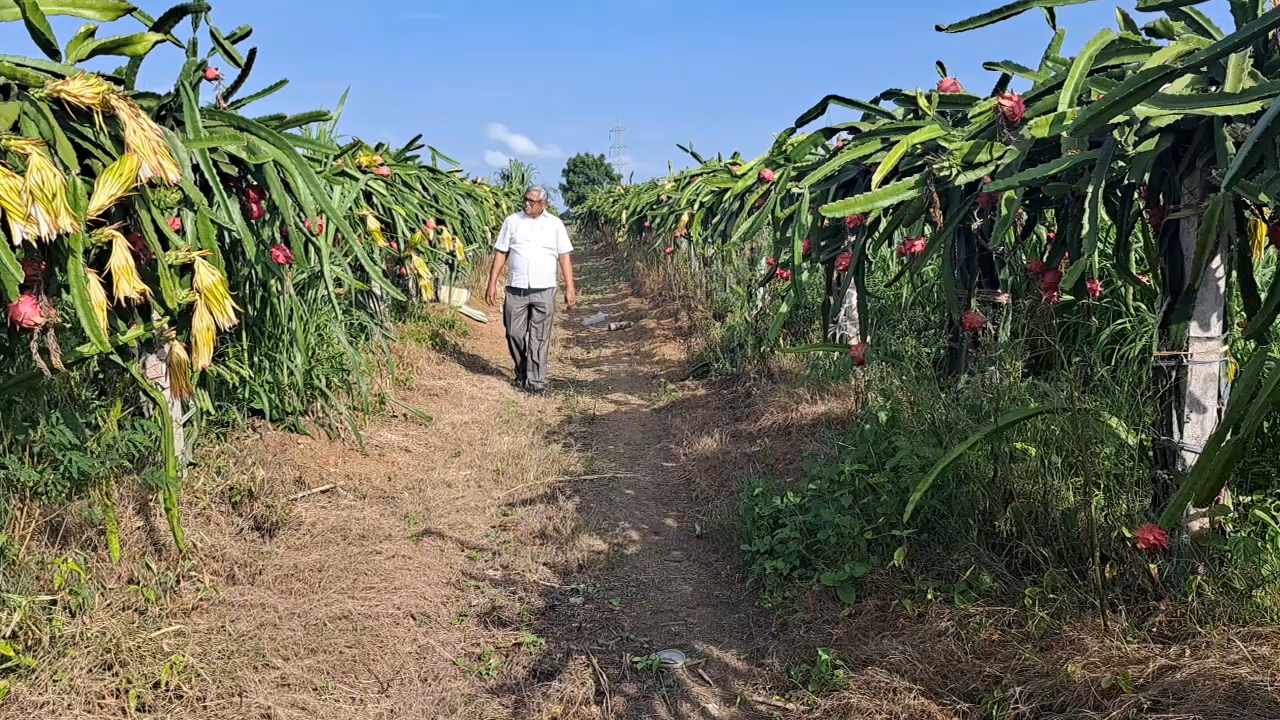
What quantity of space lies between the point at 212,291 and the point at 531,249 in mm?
4387

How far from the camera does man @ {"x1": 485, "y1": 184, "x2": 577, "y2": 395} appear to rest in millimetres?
6734

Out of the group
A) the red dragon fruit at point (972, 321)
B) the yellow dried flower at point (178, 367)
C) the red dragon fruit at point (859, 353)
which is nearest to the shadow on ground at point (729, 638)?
the red dragon fruit at point (859, 353)

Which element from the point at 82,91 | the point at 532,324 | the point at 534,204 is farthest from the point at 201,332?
the point at 534,204

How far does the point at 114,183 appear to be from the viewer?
7.31 feet

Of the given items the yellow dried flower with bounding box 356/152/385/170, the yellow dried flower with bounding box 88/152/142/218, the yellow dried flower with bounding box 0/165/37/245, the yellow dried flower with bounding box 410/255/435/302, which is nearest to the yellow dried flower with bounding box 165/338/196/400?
the yellow dried flower with bounding box 88/152/142/218

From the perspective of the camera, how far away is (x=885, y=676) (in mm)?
2473

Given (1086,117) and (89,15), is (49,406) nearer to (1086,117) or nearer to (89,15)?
(89,15)

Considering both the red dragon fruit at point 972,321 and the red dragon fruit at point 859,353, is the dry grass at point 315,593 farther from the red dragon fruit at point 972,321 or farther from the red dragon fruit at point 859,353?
the red dragon fruit at point 972,321

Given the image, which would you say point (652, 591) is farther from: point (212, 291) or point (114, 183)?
A: point (114, 183)

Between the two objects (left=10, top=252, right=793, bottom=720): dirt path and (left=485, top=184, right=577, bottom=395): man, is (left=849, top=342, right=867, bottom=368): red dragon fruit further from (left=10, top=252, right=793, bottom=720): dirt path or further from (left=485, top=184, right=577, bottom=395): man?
(left=485, top=184, right=577, bottom=395): man

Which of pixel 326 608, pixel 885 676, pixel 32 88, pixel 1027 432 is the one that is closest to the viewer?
pixel 32 88

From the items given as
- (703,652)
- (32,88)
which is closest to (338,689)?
(703,652)

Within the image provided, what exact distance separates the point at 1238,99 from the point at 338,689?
270 cm

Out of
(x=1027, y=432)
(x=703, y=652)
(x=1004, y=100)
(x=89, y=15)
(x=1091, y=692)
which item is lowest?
(x=703, y=652)
